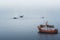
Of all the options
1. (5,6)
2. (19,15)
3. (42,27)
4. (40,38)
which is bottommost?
(40,38)

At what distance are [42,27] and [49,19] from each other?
0.42 ft

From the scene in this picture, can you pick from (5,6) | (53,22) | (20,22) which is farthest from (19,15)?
(53,22)

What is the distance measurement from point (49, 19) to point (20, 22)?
348mm

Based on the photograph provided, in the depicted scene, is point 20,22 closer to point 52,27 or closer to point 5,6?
point 5,6

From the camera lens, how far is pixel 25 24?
158 cm

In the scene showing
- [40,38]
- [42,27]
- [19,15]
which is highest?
[19,15]

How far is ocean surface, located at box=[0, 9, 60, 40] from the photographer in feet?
5.17

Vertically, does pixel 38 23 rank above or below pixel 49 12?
below

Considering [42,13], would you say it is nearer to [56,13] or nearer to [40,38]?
[56,13]

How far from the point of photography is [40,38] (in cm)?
157

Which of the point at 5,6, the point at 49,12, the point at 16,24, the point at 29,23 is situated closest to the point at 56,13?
the point at 49,12

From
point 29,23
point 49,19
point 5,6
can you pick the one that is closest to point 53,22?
point 49,19

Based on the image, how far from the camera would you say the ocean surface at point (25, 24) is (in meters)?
1.58

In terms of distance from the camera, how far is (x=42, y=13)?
5.28ft
